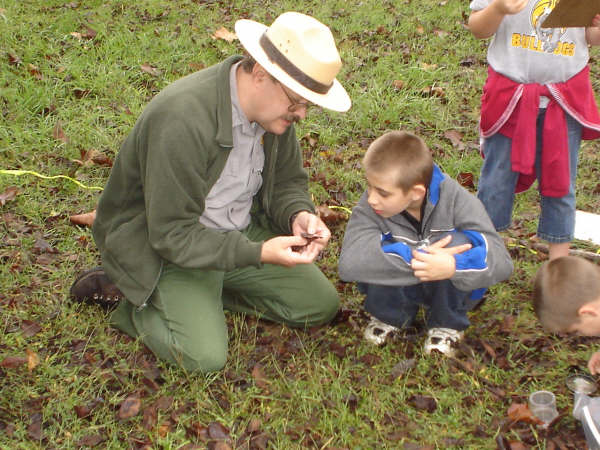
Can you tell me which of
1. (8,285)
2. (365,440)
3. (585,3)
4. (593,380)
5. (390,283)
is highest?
(585,3)

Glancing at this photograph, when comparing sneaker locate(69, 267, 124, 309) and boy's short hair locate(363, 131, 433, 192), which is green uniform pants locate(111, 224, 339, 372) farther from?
boy's short hair locate(363, 131, 433, 192)

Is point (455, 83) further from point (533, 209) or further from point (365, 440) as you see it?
point (365, 440)

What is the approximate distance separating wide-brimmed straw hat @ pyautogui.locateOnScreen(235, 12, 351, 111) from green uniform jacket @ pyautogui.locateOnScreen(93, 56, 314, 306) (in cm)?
31

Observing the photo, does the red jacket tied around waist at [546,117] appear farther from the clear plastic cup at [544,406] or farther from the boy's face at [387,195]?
the clear plastic cup at [544,406]

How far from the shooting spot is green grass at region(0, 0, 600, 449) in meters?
2.78

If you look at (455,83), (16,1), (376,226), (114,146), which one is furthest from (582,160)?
(16,1)

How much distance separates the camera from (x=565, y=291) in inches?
106

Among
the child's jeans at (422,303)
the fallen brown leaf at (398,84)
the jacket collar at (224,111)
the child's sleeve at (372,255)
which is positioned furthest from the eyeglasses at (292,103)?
the fallen brown leaf at (398,84)

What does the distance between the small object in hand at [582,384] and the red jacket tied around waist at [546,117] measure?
1.04m

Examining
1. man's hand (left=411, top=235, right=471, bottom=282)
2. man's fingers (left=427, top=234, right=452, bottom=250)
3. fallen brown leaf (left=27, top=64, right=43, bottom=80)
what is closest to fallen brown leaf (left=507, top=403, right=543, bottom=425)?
man's hand (left=411, top=235, right=471, bottom=282)

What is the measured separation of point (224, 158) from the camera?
9.69 feet

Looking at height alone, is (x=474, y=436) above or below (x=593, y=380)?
below

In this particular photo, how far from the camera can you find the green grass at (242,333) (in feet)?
9.12

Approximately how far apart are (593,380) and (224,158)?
2058mm
